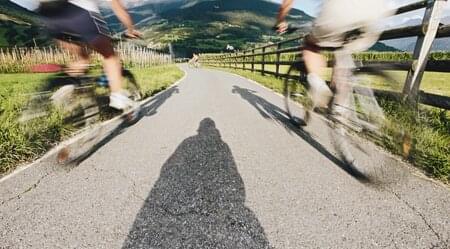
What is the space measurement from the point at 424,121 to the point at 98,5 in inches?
159

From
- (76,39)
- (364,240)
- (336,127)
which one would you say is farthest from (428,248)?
(76,39)

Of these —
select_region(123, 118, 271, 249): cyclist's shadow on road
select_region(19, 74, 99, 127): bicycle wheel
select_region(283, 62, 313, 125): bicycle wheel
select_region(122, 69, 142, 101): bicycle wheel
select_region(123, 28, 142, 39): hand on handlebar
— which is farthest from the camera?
select_region(283, 62, 313, 125): bicycle wheel

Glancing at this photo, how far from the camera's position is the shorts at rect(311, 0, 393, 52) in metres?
2.63

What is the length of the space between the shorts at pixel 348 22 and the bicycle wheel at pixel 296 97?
1.07 metres

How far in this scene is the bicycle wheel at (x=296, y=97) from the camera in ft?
13.7

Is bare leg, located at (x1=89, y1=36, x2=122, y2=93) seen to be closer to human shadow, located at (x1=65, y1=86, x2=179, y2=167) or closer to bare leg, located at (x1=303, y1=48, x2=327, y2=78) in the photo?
human shadow, located at (x1=65, y1=86, x2=179, y2=167)

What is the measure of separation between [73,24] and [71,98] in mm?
725

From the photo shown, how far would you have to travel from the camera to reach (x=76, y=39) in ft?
9.78

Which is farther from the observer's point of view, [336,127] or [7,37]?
[7,37]

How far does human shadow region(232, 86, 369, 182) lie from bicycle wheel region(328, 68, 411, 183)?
0.14 feet

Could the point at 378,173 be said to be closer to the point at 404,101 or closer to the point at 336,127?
the point at 336,127

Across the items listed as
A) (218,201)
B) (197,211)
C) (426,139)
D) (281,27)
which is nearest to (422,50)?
(426,139)

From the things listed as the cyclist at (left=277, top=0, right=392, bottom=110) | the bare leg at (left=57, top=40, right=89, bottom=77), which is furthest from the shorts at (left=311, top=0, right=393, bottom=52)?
the bare leg at (left=57, top=40, right=89, bottom=77)

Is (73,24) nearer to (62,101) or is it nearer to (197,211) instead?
(62,101)
